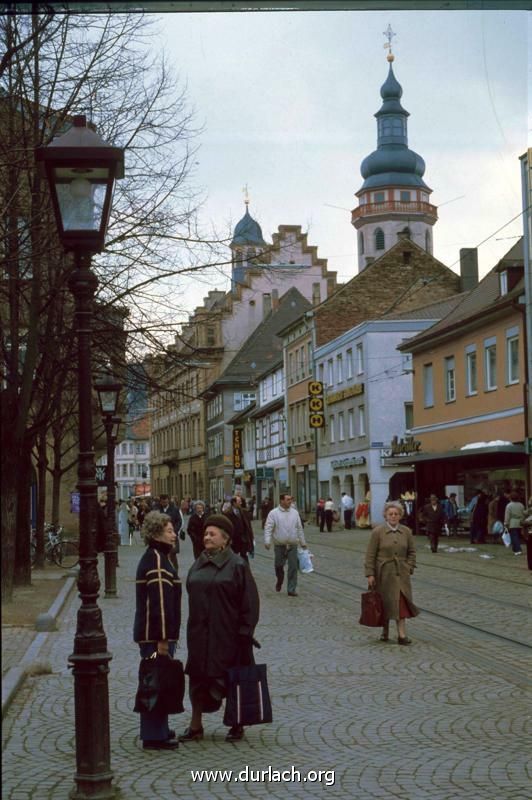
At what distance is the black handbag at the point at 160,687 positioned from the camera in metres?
7.72

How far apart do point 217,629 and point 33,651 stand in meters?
5.48

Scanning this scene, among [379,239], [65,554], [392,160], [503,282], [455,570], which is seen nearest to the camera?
[455,570]

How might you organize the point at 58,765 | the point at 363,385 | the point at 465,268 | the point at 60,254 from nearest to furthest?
the point at 58,765 < the point at 60,254 < the point at 363,385 < the point at 465,268

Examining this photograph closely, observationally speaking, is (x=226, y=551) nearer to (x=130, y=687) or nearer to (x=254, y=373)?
(x=130, y=687)

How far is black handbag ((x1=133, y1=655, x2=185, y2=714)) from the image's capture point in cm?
772

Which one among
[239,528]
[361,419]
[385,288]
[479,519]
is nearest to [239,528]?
[239,528]

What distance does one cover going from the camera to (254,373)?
9550 cm

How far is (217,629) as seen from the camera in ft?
26.1

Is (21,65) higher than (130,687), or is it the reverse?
(21,65)

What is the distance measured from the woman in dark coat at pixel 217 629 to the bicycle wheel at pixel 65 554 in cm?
2141

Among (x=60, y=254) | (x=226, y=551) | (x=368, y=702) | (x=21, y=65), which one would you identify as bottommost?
(x=368, y=702)

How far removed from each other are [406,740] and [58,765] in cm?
227

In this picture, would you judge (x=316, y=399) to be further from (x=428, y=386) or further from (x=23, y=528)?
(x=23, y=528)

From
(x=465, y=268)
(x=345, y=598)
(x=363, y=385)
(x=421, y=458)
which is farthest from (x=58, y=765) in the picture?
(x=465, y=268)
